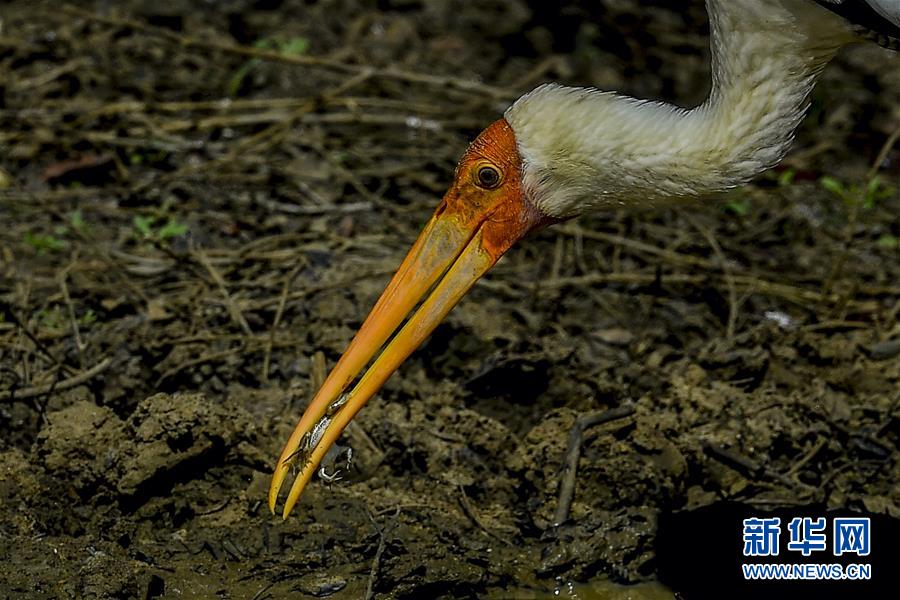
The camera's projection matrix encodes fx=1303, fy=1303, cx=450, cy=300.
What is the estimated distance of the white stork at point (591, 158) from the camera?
11.5 feet

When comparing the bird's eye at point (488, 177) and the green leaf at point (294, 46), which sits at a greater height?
the green leaf at point (294, 46)

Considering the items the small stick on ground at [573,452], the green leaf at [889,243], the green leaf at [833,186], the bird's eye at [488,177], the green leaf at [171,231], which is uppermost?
the green leaf at [833,186]

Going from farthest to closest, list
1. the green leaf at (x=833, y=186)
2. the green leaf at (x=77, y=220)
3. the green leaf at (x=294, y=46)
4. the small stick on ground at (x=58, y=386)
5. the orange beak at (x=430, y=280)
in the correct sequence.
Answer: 1. the green leaf at (x=294, y=46)
2. the green leaf at (x=833, y=186)
3. the green leaf at (x=77, y=220)
4. the small stick on ground at (x=58, y=386)
5. the orange beak at (x=430, y=280)

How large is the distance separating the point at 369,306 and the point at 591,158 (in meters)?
1.57

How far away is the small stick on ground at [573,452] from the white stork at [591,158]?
69 cm

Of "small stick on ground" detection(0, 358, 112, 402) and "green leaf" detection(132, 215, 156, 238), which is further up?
"green leaf" detection(132, 215, 156, 238)

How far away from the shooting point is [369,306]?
5.00 metres

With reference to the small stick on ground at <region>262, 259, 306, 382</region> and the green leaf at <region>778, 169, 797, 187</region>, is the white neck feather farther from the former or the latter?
the green leaf at <region>778, 169, 797, 187</region>

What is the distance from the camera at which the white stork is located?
3516 mm

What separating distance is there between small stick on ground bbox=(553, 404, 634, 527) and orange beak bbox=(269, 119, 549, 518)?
69 cm

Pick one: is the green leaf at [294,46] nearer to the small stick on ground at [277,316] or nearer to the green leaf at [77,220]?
the green leaf at [77,220]

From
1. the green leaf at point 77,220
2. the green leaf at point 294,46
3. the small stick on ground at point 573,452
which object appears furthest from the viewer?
the green leaf at point 294,46

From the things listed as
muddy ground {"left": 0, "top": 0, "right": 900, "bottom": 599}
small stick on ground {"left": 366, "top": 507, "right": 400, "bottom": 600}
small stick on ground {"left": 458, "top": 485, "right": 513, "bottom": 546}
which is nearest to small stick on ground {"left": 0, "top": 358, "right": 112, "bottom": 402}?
muddy ground {"left": 0, "top": 0, "right": 900, "bottom": 599}

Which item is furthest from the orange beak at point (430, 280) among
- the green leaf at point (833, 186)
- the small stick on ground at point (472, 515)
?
the green leaf at point (833, 186)
